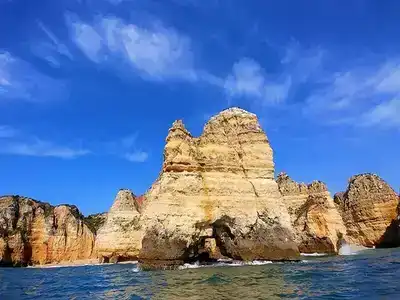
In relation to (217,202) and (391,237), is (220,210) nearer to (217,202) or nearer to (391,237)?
(217,202)

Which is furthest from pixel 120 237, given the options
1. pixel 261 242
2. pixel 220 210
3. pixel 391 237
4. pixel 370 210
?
pixel 391 237

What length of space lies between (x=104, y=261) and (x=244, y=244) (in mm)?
24636

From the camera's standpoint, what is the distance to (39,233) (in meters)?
66.4

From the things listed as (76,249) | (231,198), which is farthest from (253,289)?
(76,249)

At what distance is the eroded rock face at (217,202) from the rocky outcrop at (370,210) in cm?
3728

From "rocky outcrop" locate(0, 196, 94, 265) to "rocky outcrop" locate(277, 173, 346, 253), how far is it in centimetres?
3226

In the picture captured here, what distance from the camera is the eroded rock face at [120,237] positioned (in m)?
51.6

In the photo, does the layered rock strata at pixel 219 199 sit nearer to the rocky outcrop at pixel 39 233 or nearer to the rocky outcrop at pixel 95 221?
the rocky outcrop at pixel 39 233

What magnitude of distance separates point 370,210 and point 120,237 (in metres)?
38.9

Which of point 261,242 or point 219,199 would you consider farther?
point 219,199

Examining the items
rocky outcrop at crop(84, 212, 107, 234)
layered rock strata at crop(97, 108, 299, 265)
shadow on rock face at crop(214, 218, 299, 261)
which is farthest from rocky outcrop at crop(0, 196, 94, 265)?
shadow on rock face at crop(214, 218, 299, 261)

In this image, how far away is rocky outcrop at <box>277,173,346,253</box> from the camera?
4772cm

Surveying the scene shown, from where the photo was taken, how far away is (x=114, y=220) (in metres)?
52.5

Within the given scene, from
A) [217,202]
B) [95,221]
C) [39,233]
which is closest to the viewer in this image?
[217,202]
